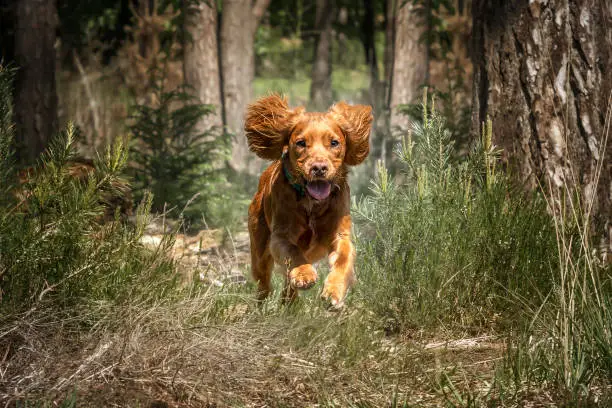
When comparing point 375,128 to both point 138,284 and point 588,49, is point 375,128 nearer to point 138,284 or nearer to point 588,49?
point 588,49

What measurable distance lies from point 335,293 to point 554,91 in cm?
199

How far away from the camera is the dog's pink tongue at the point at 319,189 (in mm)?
4727

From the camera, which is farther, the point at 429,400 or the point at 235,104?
the point at 235,104

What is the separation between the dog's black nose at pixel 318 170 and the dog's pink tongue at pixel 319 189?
135 mm

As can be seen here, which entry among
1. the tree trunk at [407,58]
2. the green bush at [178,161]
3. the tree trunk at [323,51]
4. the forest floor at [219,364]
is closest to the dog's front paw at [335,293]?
the forest floor at [219,364]

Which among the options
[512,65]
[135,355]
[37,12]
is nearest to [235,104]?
[37,12]

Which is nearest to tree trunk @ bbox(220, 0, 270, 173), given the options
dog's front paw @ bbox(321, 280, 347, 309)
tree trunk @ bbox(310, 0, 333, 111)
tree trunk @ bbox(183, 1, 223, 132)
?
tree trunk @ bbox(183, 1, 223, 132)

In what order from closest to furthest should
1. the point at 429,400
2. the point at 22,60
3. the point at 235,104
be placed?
the point at 429,400
the point at 22,60
the point at 235,104

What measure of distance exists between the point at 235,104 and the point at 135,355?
9.03 m

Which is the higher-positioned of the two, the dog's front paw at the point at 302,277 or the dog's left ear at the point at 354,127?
the dog's left ear at the point at 354,127

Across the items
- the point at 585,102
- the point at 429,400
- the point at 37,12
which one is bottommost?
the point at 429,400

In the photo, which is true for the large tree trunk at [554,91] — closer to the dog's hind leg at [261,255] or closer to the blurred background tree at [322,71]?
the blurred background tree at [322,71]

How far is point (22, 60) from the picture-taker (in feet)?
31.3

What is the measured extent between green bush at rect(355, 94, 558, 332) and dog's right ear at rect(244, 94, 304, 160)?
0.74 metres
